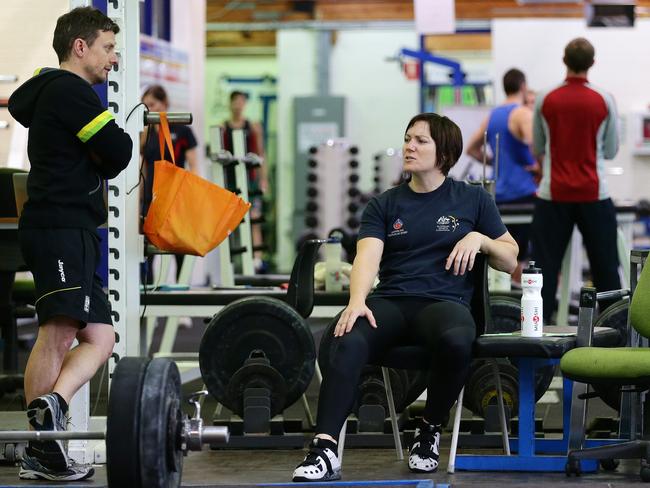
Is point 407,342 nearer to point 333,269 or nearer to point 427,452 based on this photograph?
point 427,452

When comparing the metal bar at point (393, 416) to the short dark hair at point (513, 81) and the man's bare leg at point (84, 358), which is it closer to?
the man's bare leg at point (84, 358)

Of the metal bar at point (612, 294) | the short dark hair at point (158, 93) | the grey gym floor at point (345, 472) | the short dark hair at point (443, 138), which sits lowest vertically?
the grey gym floor at point (345, 472)

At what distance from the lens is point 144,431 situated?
2797mm

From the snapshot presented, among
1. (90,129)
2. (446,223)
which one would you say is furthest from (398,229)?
(90,129)

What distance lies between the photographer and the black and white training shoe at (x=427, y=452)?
361 centimetres

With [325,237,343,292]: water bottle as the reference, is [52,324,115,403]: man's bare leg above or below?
below

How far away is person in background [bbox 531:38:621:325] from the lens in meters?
5.52

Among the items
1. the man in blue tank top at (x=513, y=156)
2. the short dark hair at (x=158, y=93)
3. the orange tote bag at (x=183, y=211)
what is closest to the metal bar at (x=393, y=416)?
the orange tote bag at (x=183, y=211)

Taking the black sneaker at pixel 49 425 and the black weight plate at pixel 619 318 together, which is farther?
the black weight plate at pixel 619 318

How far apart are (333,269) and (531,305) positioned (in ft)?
4.61

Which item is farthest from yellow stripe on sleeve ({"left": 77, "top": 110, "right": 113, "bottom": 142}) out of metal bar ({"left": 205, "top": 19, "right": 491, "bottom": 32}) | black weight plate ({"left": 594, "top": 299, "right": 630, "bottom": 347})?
metal bar ({"left": 205, "top": 19, "right": 491, "bottom": 32})

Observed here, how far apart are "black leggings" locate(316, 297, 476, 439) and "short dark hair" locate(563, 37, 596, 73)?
2.23m

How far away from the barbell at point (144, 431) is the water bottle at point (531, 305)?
1.09 meters

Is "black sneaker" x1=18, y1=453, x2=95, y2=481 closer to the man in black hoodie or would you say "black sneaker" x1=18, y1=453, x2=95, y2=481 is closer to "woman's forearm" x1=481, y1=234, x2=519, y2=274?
the man in black hoodie
